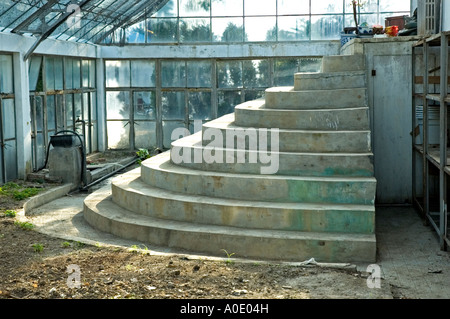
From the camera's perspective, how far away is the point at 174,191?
11023 mm

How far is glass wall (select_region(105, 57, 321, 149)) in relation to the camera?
20.6 metres

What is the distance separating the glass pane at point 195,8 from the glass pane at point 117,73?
98.3 inches

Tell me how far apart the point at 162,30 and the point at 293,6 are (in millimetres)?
4218

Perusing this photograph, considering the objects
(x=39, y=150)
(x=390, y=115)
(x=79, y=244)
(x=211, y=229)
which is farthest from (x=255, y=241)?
(x=39, y=150)

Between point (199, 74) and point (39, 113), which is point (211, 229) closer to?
point (39, 113)

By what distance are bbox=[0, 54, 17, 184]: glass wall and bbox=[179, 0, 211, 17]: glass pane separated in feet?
23.0

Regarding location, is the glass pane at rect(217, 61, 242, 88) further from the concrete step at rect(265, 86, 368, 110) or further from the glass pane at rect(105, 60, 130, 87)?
the concrete step at rect(265, 86, 368, 110)

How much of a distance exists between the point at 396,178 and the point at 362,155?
306 centimetres

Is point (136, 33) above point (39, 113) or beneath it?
above

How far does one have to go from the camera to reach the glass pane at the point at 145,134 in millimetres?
21406

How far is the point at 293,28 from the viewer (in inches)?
798

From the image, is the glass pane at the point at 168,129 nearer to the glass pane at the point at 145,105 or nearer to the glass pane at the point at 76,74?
the glass pane at the point at 145,105
